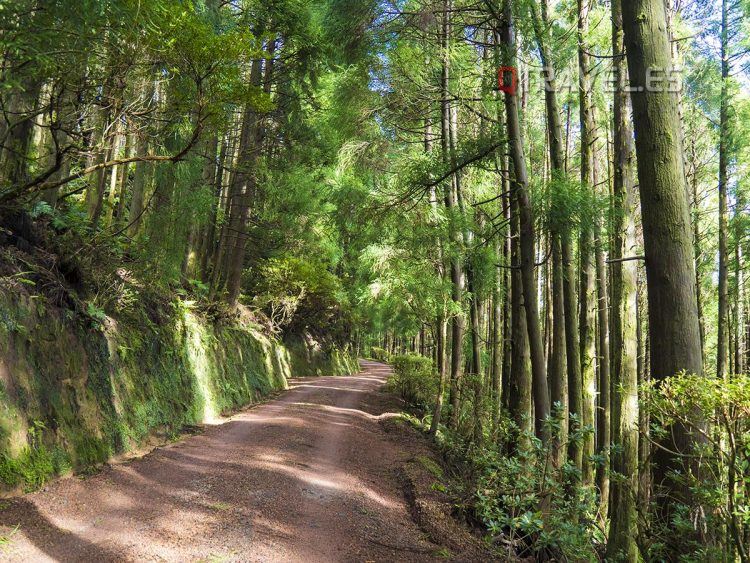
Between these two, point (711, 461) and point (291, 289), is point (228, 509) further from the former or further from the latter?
point (291, 289)

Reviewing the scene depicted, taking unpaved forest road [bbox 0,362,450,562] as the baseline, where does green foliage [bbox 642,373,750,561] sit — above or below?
above

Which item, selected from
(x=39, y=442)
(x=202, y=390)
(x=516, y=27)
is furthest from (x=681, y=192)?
(x=202, y=390)

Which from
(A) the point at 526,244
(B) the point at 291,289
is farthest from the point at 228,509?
(B) the point at 291,289

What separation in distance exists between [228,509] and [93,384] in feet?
8.83

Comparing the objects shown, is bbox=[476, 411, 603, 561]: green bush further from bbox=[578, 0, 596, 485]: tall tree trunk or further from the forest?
bbox=[578, 0, 596, 485]: tall tree trunk

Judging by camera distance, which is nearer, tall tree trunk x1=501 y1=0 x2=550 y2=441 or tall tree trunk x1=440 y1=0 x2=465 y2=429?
tall tree trunk x1=501 y1=0 x2=550 y2=441

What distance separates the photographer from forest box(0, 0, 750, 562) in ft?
12.5

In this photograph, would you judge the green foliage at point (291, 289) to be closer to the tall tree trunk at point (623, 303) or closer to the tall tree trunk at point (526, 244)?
the tall tree trunk at point (623, 303)

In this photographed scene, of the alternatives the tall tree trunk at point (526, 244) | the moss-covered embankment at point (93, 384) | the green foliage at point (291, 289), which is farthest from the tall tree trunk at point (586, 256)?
the green foliage at point (291, 289)

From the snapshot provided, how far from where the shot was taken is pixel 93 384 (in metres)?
6.37

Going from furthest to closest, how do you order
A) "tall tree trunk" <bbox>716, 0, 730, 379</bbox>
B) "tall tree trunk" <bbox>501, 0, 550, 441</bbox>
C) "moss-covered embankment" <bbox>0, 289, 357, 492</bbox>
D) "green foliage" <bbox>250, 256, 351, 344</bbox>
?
"green foliage" <bbox>250, 256, 351, 344</bbox>
"tall tree trunk" <bbox>716, 0, 730, 379</bbox>
"tall tree trunk" <bbox>501, 0, 550, 441</bbox>
"moss-covered embankment" <bbox>0, 289, 357, 492</bbox>

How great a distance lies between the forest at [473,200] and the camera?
380cm

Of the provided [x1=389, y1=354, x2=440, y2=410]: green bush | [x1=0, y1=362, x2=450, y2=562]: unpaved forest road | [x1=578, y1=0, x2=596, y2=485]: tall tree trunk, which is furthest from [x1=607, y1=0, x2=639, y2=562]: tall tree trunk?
[x1=389, y1=354, x2=440, y2=410]: green bush

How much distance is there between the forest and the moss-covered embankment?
12 centimetres
